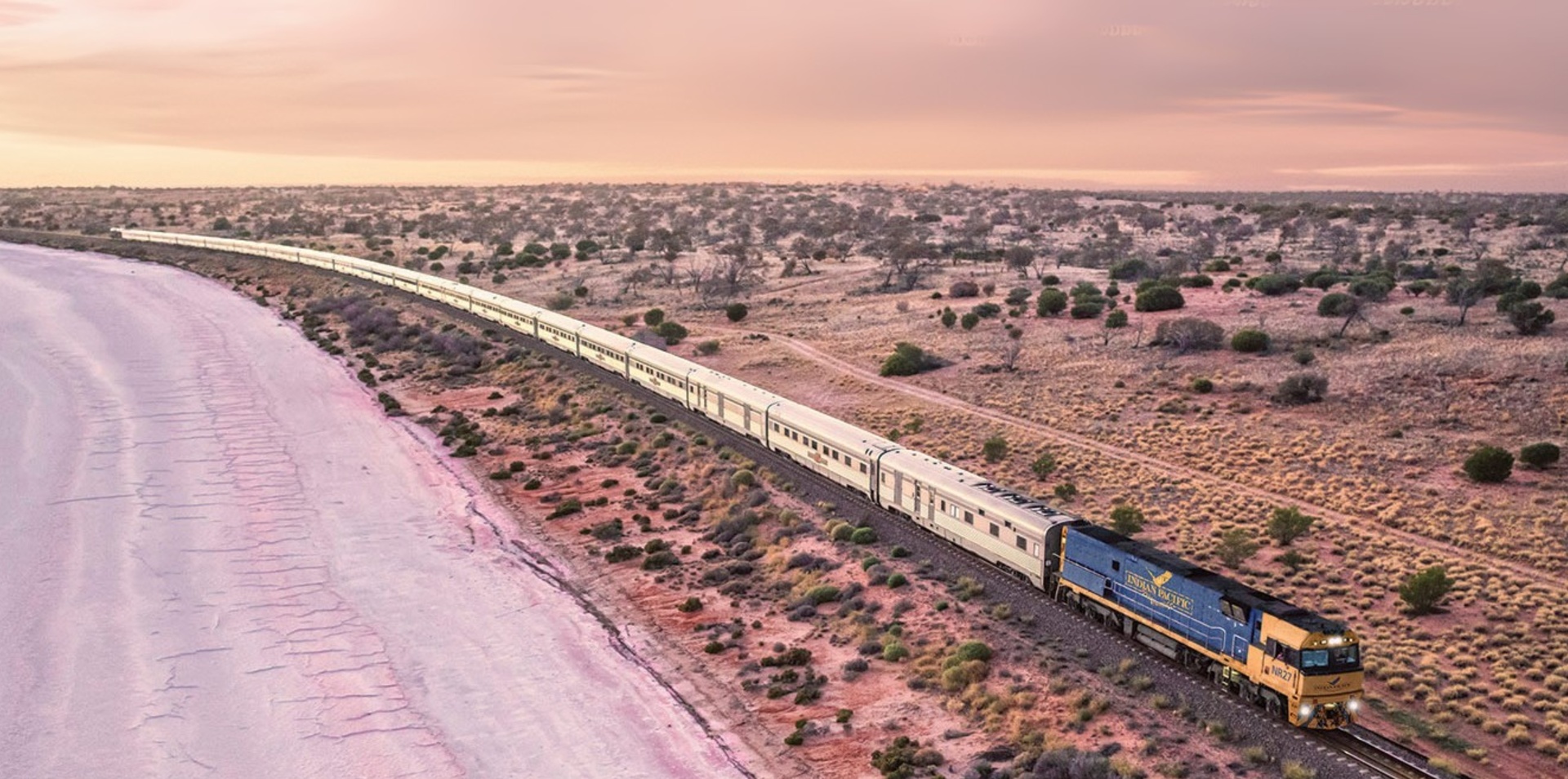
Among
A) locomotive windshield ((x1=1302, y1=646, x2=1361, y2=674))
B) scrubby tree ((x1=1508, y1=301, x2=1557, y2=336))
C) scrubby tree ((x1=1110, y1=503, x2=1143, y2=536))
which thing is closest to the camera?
locomotive windshield ((x1=1302, y1=646, x2=1361, y2=674))

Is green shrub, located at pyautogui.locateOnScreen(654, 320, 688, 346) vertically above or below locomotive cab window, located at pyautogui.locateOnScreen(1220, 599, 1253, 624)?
below

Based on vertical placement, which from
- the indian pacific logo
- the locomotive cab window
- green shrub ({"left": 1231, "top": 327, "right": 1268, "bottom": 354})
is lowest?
the indian pacific logo

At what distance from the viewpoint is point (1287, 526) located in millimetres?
37531

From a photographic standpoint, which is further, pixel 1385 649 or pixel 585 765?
pixel 1385 649

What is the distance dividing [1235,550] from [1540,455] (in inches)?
617

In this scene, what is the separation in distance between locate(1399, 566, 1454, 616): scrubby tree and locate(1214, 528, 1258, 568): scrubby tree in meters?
4.80

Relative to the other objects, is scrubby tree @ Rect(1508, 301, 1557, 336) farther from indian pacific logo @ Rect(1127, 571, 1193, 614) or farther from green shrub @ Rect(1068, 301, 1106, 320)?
indian pacific logo @ Rect(1127, 571, 1193, 614)

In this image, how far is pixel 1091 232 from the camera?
123 meters

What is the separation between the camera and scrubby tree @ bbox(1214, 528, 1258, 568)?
36125 mm

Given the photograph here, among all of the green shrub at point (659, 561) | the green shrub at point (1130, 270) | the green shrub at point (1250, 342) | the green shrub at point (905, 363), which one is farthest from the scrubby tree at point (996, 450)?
the green shrub at point (1130, 270)

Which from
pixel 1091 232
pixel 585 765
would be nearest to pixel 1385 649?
pixel 585 765

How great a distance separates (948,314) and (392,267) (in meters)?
54.1

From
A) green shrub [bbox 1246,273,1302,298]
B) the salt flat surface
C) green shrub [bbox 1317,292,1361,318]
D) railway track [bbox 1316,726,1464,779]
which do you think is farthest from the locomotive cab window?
green shrub [bbox 1246,273,1302,298]

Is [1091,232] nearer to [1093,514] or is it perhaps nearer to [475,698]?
[1093,514]
